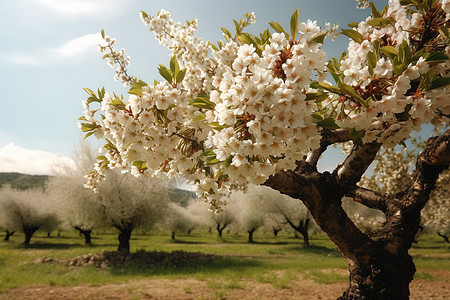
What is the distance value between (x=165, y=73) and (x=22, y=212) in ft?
131

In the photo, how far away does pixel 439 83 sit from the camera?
140 centimetres

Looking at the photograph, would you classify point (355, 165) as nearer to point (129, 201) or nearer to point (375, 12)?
point (375, 12)

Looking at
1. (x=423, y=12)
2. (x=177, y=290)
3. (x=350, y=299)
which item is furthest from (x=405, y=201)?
(x=177, y=290)

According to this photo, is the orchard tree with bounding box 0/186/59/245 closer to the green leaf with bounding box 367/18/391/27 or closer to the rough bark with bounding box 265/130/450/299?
the rough bark with bounding box 265/130/450/299

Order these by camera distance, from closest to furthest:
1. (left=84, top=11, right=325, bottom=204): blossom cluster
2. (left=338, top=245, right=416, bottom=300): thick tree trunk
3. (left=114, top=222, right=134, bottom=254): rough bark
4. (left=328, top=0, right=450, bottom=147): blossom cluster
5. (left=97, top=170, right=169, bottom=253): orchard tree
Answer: (left=84, top=11, right=325, bottom=204): blossom cluster < (left=328, top=0, right=450, bottom=147): blossom cluster < (left=338, top=245, right=416, bottom=300): thick tree trunk < (left=97, top=170, right=169, bottom=253): orchard tree < (left=114, top=222, right=134, bottom=254): rough bark

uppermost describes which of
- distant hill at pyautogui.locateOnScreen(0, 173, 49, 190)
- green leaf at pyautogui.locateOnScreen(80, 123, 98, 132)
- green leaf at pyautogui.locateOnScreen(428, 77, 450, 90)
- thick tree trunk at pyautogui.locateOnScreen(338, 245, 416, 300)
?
distant hill at pyautogui.locateOnScreen(0, 173, 49, 190)

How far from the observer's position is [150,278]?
11.0m

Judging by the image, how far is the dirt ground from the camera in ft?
26.9

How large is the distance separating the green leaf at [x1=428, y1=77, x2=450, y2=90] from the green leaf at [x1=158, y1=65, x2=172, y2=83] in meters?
1.41

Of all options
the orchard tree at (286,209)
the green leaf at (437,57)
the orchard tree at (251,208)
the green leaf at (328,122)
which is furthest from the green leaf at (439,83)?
the orchard tree at (286,209)

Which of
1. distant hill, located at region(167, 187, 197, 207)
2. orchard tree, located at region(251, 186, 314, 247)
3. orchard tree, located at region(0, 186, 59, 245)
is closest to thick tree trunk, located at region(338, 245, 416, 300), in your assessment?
distant hill, located at region(167, 187, 197, 207)

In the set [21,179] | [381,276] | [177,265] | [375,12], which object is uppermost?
[21,179]

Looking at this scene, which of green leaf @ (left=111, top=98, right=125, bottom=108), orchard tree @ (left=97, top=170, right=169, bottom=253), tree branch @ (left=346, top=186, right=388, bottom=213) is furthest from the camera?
orchard tree @ (left=97, top=170, right=169, bottom=253)

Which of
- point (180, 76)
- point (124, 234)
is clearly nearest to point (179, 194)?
point (124, 234)
